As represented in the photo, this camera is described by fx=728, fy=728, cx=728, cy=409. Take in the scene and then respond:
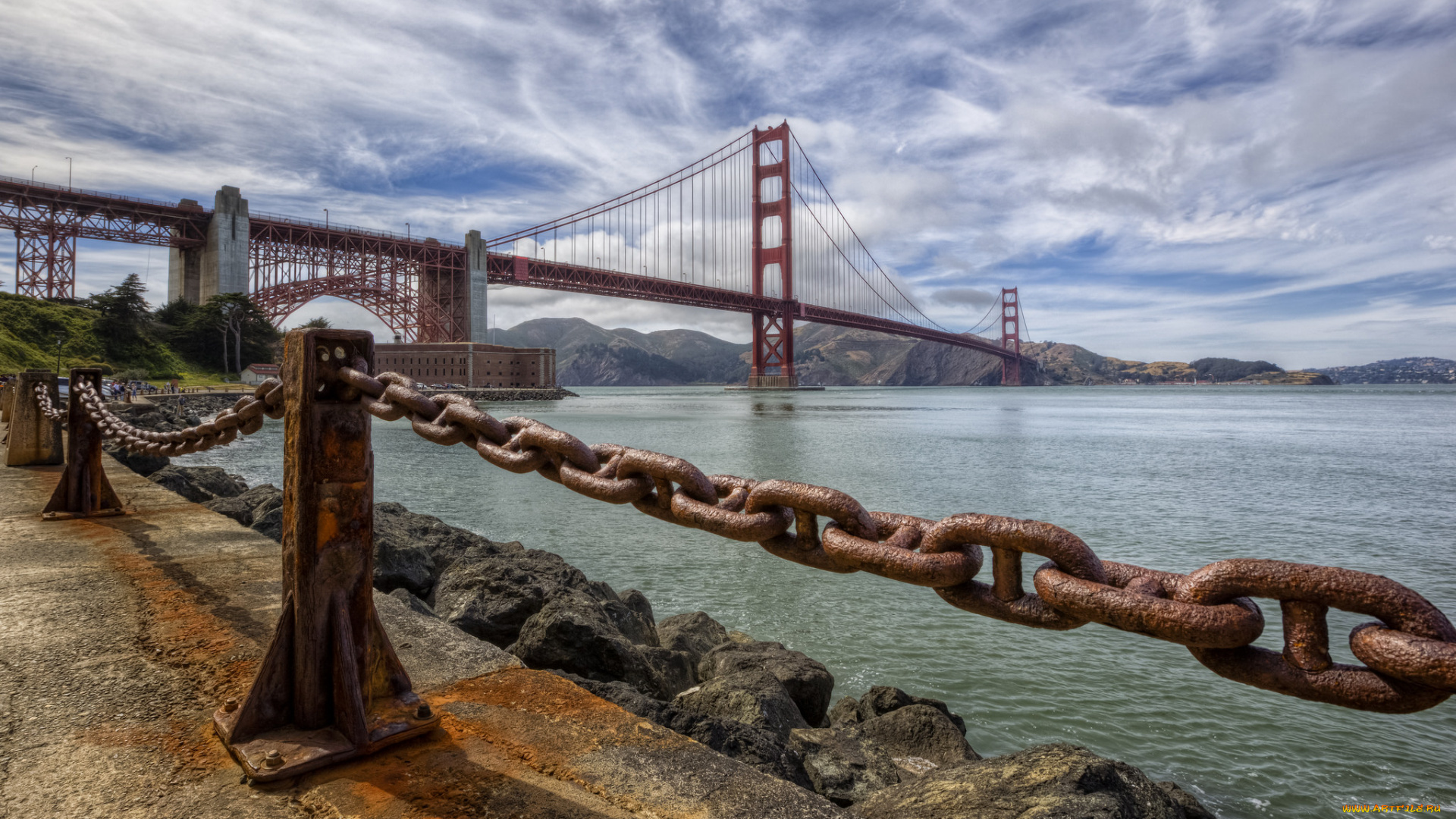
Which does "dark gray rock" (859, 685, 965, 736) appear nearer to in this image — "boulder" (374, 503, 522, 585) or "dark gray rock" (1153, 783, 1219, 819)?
"dark gray rock" (1153, 783, 1219, 819)

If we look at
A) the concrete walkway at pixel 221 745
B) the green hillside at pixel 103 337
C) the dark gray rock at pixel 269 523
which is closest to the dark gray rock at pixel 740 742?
the concrete walkway at pixel 221 745

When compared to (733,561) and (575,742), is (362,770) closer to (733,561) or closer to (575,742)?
(575,742)

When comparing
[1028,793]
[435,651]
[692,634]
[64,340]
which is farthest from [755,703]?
[64,340]

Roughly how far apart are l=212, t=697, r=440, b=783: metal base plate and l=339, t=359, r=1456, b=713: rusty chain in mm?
594

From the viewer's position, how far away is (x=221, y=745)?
1.49 meters

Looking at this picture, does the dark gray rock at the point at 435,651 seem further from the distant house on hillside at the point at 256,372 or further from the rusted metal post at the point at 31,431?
the distant house on hillside at the point at 256,372

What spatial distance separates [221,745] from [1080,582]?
166 centimetres

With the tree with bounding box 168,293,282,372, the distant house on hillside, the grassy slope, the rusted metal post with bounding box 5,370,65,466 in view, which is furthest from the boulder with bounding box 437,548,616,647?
the tree with bounding box 168,293,282,372

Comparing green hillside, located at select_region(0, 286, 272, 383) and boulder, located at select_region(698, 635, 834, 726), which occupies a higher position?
green hillside, located at select_region(0, 286, 272, 383)

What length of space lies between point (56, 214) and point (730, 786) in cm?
5439

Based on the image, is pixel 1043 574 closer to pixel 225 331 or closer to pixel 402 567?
pixel 402 567

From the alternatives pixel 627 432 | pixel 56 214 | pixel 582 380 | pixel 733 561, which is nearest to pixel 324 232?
pixel 56 214

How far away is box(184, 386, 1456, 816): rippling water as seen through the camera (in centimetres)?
356

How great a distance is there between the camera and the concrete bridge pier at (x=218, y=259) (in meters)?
40.4
